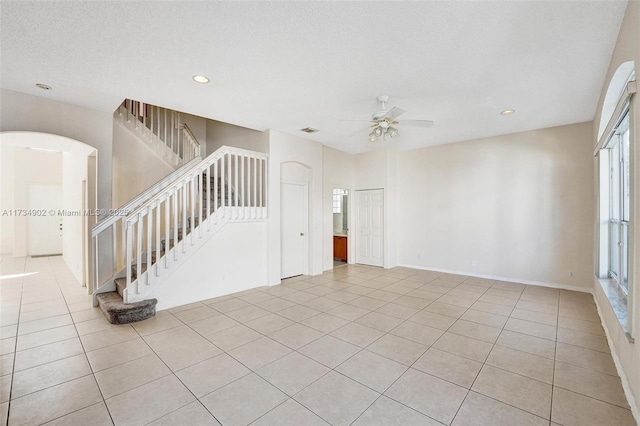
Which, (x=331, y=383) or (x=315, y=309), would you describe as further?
(x=315, y=309)

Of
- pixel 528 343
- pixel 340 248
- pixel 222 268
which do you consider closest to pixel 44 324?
pixel 222 268

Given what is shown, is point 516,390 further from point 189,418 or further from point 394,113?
point 394,113

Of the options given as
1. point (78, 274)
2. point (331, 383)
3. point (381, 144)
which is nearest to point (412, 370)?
point (331, 383)

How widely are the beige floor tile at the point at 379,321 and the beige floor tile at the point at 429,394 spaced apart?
990 millimetres

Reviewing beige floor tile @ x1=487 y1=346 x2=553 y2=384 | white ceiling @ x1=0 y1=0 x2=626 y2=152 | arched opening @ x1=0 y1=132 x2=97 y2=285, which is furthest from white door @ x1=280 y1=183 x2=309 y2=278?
arched opening @ x1=0 y1=132 x2=97 y2=285

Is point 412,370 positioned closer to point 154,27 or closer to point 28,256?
point 154,27

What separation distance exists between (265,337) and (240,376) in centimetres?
75

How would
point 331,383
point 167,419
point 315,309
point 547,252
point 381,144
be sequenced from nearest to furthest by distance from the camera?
1. point 167,419
2. point 331,383
3. point 315,309
4. point 547,252
5. point 381,144

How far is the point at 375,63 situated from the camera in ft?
9.65

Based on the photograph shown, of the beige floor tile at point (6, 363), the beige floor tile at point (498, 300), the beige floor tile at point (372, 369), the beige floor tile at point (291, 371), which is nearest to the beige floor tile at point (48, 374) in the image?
the beige floor tile at point (6, 363)

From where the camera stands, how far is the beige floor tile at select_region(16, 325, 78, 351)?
297 centimetres

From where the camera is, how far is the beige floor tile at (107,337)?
2.95 meters

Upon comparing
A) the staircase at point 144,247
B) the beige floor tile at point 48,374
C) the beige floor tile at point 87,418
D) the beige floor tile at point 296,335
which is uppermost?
the staircase at point 144,247

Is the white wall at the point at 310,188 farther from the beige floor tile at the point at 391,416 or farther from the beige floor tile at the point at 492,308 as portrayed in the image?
the beige floor tile at the point at 391,416
